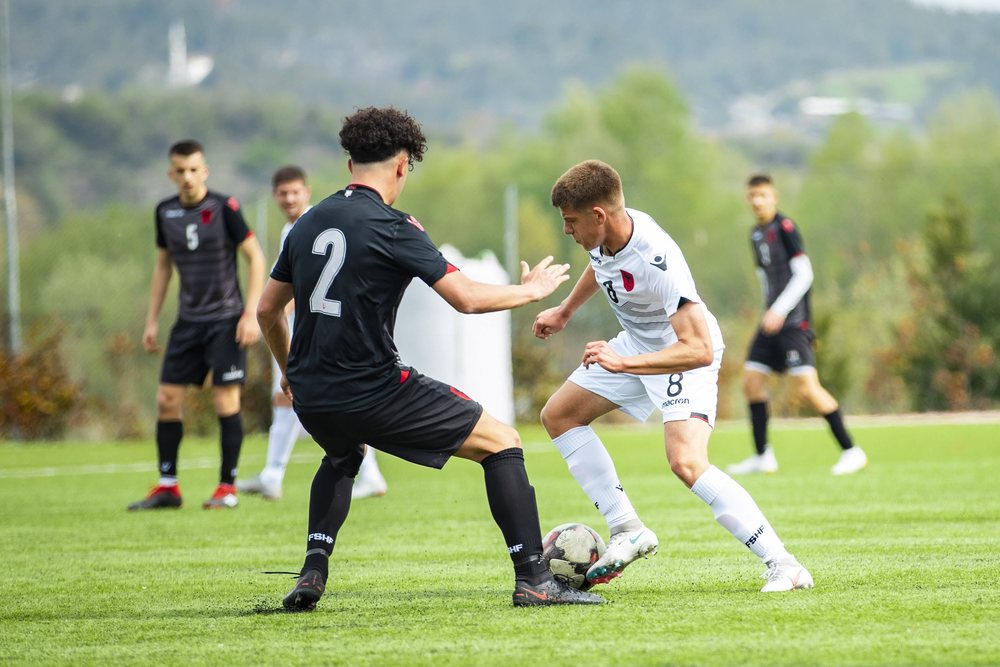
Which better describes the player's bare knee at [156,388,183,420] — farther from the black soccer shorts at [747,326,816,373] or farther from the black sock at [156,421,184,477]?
the black soccer shorts at [747,326,816,373]

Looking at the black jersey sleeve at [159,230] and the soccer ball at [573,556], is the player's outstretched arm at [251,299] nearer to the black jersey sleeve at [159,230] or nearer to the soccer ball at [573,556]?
the black jersey sleeve at [159,230]

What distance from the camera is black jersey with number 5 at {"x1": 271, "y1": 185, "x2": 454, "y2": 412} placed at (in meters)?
5.19

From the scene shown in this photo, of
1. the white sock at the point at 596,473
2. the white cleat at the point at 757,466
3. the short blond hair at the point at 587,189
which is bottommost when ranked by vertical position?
the white cleat at the point at 757,466

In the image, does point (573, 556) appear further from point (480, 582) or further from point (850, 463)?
point (850, 463)

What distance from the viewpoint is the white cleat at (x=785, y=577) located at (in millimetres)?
5582

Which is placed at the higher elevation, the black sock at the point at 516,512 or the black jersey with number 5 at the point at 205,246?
the black jersey with number 5 at the point at 205,246

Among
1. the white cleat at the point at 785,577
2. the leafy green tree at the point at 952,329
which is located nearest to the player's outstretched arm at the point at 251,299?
the white cleat at the point at 785,577

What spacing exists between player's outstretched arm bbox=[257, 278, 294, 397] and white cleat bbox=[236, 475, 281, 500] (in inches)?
179

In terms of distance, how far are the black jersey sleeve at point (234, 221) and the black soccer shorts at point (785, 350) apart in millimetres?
4565

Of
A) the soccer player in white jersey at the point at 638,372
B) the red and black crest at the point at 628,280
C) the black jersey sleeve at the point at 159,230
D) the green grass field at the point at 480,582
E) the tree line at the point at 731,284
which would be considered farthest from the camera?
the tree line at the point at 731,284

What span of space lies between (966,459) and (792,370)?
2.03 m

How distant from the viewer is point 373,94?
639ft

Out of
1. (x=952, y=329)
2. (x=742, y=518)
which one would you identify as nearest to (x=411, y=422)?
(x=742, y=518)

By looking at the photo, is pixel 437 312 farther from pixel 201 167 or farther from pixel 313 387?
pixel 313 387
